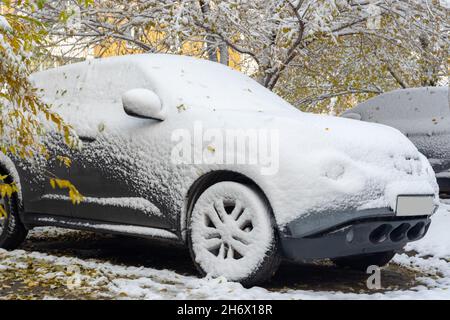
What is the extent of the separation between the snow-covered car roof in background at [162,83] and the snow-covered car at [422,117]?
12.3ft

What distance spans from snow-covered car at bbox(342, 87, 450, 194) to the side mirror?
492 cm

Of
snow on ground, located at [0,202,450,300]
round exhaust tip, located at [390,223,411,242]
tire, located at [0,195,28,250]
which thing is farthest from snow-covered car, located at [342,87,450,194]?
tire, located at [0,195,28,250]

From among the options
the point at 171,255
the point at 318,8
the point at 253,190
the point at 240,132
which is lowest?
the point at 171,255

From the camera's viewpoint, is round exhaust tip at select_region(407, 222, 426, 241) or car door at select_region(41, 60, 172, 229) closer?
round exhaust tip at select_region(407, 222, 426, 241)

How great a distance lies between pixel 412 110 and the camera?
998 centimetres

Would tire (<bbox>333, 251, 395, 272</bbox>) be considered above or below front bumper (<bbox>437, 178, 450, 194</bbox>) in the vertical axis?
below

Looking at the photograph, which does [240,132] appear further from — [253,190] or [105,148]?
[105,148]

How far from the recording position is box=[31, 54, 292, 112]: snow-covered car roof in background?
5.50 metres

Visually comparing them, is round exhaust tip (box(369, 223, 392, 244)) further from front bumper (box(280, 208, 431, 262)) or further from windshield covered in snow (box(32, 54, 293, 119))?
windshield covered in snow (box(32, 54, 293, 119))

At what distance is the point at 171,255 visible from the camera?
21.1 feet

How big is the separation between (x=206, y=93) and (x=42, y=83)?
1.87 metres

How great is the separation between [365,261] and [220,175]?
164 centimetres

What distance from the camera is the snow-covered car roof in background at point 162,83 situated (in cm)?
550
